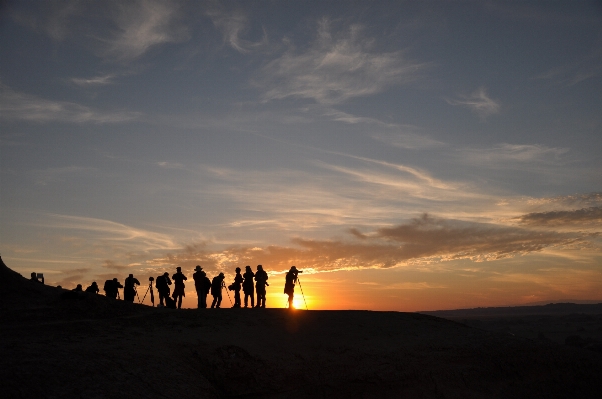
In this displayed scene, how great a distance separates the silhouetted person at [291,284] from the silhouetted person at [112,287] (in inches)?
300

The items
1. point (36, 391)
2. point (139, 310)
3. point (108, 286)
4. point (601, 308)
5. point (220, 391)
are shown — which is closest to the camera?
point (36, 391)

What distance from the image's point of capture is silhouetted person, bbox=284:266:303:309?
2430 centimetres

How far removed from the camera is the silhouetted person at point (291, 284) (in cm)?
2430

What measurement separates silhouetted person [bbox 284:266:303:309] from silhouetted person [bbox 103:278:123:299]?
7.62 m

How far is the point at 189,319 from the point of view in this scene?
1756cm

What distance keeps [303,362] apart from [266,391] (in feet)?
5.51

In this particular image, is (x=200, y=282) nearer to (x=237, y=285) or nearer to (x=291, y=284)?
(x=237, y=285)

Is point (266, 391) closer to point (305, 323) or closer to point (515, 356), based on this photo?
point (305, 323)

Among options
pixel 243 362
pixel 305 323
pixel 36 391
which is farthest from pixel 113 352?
pixel 305 323

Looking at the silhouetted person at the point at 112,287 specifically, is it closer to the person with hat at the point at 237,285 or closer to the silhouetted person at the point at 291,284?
the person with hat at the point at 237,285

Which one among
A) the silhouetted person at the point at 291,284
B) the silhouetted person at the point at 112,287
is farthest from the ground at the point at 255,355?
the silhouetted person at the point at 112,287

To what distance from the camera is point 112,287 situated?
23.8 m

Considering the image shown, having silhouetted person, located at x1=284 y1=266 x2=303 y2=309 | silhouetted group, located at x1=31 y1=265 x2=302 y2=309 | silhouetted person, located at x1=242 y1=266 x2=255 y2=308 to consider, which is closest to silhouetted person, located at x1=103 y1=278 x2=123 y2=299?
silhouetted group, located at x1=31 y1=265 x2=302 y2=309

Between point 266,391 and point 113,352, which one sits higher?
point 113,352
